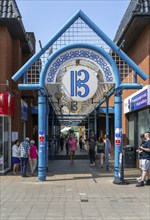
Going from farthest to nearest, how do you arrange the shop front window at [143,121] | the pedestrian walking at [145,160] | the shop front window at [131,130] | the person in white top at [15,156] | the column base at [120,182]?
the shop front window at [131,130] < the person in white top at [15,156] < the shop front window at [143,121] < the column base at [120,182] < the pedestrian walking at [145,160]

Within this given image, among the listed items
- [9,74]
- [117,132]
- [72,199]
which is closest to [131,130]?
[117,132]

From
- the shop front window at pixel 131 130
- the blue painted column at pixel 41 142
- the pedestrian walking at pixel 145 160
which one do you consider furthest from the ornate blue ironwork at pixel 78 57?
the shop front window at pixel 131 130

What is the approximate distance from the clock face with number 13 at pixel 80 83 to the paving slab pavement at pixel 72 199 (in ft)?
10.5

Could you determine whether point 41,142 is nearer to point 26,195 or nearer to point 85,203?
point 26,195

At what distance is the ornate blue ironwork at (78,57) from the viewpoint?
599 inches

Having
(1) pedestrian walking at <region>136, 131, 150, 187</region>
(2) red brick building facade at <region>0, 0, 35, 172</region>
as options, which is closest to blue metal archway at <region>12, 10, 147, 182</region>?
(1) pedestrian walking at <region>136, 131, 150, 187</region>

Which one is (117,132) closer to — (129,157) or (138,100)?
(138,100)

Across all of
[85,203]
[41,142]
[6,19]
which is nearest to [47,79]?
[41,142]

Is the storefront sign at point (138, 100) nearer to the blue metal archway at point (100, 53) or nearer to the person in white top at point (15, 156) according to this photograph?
the blue metal archway at point (100, 53)

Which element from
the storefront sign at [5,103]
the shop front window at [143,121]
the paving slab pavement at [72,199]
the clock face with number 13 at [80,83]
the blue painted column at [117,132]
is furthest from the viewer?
the shop front window at [143,121]

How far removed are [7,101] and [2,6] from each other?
4.07 metres

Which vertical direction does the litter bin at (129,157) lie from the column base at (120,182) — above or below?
above

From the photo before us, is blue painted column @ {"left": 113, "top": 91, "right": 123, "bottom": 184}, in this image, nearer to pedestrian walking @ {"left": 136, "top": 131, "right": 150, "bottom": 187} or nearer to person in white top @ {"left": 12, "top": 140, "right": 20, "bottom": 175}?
pedestrian walking @ {"left": 136, "top": 131, "right": 150, "bottom": 187}

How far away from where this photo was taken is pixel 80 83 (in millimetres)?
15203
